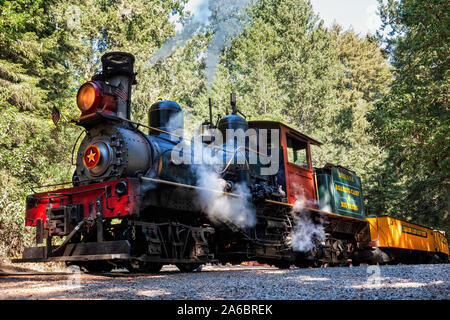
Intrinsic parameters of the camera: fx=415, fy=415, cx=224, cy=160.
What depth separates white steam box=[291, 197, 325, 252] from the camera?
370 inches

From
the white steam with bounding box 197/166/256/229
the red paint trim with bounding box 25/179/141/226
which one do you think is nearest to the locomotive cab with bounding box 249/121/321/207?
the white steam with bounding box 197/166/256/229

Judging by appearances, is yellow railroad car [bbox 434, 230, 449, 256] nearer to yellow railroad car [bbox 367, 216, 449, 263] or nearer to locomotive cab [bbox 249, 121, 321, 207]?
yellow railroad car [bbox 367, 216, 449, 263]

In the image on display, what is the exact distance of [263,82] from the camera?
1038 inches

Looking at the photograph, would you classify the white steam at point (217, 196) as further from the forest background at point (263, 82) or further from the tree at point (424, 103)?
the tree at point (424, 103)

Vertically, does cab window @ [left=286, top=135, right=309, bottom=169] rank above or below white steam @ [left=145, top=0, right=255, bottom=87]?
below

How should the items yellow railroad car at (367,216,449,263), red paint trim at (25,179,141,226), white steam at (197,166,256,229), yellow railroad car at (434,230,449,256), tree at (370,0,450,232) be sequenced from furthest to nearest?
yellow railroad car at (434,230,449,256) → yellow railroad car at (367,216,449,263) → tree at (370,0,450,232) → white steam at (197,166,256,229) → red paint trim at (25,179,141,226)

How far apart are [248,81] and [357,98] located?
17337mm

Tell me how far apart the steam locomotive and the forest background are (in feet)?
7.27

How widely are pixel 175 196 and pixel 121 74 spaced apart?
2.38 metres

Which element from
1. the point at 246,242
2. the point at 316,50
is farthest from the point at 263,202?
the point at 316,50

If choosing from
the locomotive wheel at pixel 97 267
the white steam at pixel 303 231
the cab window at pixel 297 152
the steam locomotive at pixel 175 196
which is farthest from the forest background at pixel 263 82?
the white steam at pixel 303 231

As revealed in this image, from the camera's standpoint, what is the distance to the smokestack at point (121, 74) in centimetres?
714

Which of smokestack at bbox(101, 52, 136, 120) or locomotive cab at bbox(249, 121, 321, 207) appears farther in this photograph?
locomotive cab at bbox(249, 121, 321, 207)

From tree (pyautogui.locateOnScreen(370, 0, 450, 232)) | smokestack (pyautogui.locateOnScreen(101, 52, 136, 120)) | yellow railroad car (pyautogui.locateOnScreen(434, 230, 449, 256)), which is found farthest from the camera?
yellow railroad car (pyautogui.locateOnScreen(434, 230, 449, 256))
